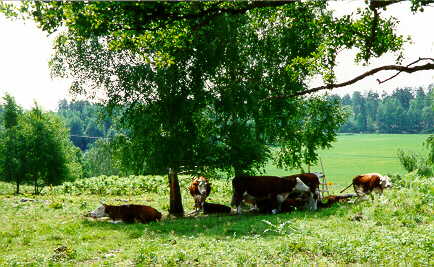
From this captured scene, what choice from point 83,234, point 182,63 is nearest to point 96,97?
point 182,63

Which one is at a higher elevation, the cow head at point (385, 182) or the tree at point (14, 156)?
the tree at point (14, 156)

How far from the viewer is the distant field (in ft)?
201

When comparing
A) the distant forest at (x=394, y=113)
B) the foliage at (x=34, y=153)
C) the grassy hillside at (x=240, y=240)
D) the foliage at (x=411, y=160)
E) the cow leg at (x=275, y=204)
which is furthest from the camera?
the distant forest at (x=394, y=113)

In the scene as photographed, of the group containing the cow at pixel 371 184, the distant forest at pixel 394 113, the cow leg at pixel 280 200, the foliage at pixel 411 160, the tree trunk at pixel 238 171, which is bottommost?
the foliage at pixel 411 160

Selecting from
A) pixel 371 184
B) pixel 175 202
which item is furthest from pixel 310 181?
pixel 175 202

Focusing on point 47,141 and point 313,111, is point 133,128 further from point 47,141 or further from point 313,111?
point 47,141

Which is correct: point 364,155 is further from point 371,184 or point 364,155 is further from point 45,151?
point 45,151

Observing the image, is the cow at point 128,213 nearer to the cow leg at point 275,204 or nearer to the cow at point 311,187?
the cow leg at point 275,204

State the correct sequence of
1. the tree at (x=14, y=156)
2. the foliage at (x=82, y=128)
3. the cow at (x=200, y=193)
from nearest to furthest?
the cow at (x=200, y=193) → the tree at (x=14, y=156) → the foliage at (x=82, y=128)

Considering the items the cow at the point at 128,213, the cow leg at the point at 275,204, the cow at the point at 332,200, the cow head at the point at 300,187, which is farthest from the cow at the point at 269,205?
the cow at the point at 128,213

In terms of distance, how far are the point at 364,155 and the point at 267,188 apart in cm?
6824

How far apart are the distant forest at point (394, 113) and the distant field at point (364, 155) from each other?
7.18ft

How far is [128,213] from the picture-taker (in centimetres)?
1513

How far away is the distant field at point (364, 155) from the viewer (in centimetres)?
6124
